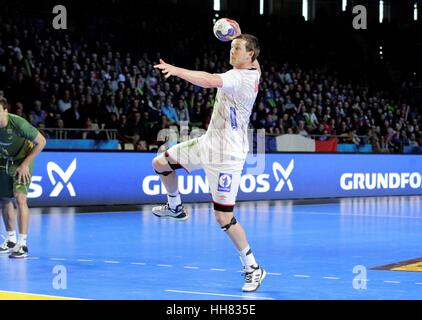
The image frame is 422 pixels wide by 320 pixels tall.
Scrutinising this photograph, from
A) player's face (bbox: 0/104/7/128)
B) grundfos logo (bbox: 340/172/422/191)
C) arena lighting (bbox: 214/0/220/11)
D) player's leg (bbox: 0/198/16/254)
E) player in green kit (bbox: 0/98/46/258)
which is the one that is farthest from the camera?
arena lighting (bbox: 214/0/220/11)

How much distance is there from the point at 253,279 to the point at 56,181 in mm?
9800

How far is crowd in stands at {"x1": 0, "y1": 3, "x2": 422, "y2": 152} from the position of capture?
66.3 ft

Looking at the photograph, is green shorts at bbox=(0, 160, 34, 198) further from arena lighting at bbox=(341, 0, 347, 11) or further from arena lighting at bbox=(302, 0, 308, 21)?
arena lighting at bbox=(341, 0, 347, 11)

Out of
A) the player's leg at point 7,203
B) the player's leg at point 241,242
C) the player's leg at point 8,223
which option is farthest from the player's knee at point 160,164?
the player's leg at point 8,223

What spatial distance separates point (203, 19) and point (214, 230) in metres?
19.3

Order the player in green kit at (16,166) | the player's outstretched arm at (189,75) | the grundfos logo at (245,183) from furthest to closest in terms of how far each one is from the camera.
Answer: the grundfos logo at (245,183)
the player in green kit at (16,166)
the player's outstretched arm at (189,75)

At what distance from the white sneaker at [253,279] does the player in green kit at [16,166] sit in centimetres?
338

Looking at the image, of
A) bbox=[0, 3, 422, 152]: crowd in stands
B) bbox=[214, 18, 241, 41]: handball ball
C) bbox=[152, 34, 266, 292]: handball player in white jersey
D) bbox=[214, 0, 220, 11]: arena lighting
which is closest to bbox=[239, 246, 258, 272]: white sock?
bbox=[152, 34, 266, 292]: handball player in white jersey

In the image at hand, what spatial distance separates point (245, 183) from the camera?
20.0 meters

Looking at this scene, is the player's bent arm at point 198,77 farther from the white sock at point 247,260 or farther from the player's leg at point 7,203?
the player's leg at point 7,203

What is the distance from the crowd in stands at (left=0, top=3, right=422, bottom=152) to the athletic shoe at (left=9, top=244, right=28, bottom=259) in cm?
830

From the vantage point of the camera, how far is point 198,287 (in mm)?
8328

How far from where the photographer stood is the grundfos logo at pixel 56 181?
55.8 ft
